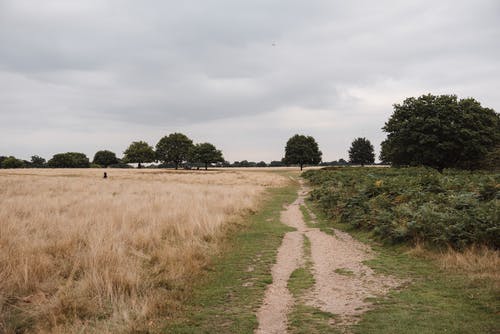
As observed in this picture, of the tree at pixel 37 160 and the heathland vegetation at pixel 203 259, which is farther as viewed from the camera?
the tree at pixel 37 160

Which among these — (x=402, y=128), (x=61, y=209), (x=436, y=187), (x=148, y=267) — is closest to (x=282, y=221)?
(x=436, y=187)

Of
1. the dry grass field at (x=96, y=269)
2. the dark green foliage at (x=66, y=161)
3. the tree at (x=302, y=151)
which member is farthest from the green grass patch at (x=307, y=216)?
the dark green foliage at (x=66, y=161)

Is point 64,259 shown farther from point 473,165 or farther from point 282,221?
point 473,165

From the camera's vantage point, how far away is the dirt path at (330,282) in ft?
19.7

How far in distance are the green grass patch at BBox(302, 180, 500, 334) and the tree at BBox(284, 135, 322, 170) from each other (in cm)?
8642

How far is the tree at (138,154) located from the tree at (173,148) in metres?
4.26

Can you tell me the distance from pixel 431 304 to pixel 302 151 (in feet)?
294

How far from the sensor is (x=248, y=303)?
657 centimetres

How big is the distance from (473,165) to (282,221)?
1331 inches

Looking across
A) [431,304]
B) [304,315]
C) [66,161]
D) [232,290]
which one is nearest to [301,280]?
[232,290]

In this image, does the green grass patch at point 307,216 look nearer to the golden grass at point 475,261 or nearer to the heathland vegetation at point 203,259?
the heathland vegetation at point 203,259

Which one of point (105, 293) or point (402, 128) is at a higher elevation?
point (402, 128)

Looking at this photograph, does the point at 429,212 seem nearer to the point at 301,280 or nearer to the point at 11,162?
the point at 301,280

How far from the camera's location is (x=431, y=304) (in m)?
6.20
